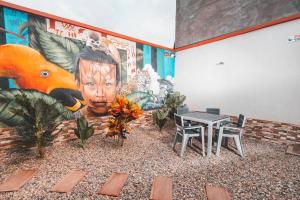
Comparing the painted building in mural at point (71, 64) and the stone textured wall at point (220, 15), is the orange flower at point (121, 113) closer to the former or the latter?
the painted building in mural at point (71, 64)

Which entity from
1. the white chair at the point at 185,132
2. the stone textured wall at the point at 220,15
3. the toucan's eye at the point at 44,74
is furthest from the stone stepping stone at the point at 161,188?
the stone textured wall at the point at 220,15

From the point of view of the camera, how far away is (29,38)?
9.96 feet

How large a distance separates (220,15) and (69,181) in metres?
7.18

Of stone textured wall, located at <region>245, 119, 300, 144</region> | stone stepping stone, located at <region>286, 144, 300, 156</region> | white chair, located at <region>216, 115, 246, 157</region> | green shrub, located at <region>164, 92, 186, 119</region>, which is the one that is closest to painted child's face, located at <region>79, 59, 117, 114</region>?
green shrub, located at <region>164, 92, 186, 119</region>

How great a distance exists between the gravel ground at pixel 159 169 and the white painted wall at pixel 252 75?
110 cm

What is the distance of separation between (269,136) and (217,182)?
285cm

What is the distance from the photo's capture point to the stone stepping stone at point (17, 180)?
6.07ft

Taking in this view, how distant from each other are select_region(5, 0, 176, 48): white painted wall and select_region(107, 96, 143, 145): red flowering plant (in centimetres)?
250

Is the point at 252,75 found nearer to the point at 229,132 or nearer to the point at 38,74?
the point at 229,132

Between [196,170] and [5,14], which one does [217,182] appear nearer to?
[196,170]

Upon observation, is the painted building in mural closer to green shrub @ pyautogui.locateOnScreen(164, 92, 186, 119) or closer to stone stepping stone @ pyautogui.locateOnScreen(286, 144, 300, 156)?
green shrub @ pyautogui.locateOnScreen(164, 92, 186, 119)

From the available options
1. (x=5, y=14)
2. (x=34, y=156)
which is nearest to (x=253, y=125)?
(x=34, y=156)

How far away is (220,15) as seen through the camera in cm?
565

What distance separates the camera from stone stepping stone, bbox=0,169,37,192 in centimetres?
185
